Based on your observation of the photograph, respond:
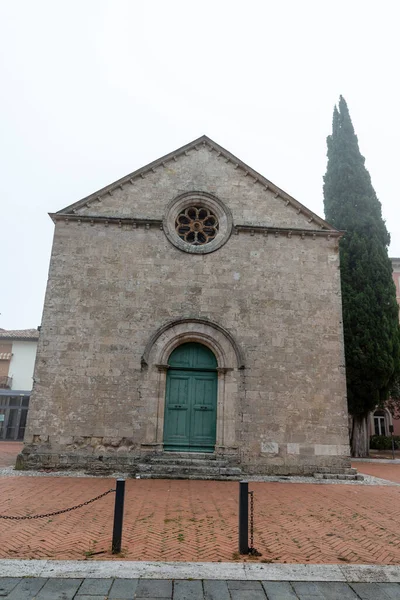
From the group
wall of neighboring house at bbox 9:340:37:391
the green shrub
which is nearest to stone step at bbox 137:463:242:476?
the green shrub

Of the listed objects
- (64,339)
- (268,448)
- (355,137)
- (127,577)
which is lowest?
(127,577)

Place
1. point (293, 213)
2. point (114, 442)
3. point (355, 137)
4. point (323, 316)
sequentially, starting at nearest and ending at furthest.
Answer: point (114, 442) < point (323, 316) < point (293, 213) < point (355, 137)

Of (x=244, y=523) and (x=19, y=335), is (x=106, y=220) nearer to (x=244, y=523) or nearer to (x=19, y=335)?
(x=244, y=523)

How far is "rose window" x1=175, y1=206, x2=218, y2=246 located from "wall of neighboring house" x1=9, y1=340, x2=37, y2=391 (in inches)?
824

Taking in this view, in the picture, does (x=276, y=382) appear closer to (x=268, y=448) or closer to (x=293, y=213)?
(x=268, y=448)

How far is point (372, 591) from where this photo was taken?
4016 mm

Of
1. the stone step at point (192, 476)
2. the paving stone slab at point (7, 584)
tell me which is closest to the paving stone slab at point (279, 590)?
the paving stone slab at point (7, 584)

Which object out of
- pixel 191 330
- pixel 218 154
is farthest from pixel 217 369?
pixel 218 154

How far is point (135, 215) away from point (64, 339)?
4562mm

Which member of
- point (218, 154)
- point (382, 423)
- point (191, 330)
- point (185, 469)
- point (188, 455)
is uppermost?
point (218, 154)

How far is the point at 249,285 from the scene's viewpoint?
41.6 ft

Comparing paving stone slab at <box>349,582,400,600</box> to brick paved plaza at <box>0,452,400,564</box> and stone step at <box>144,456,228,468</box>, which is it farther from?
stone step at <box>144,456,228,468</box>

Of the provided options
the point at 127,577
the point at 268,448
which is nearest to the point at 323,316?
the point at 268,448

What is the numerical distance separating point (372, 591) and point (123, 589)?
8.12 ft
